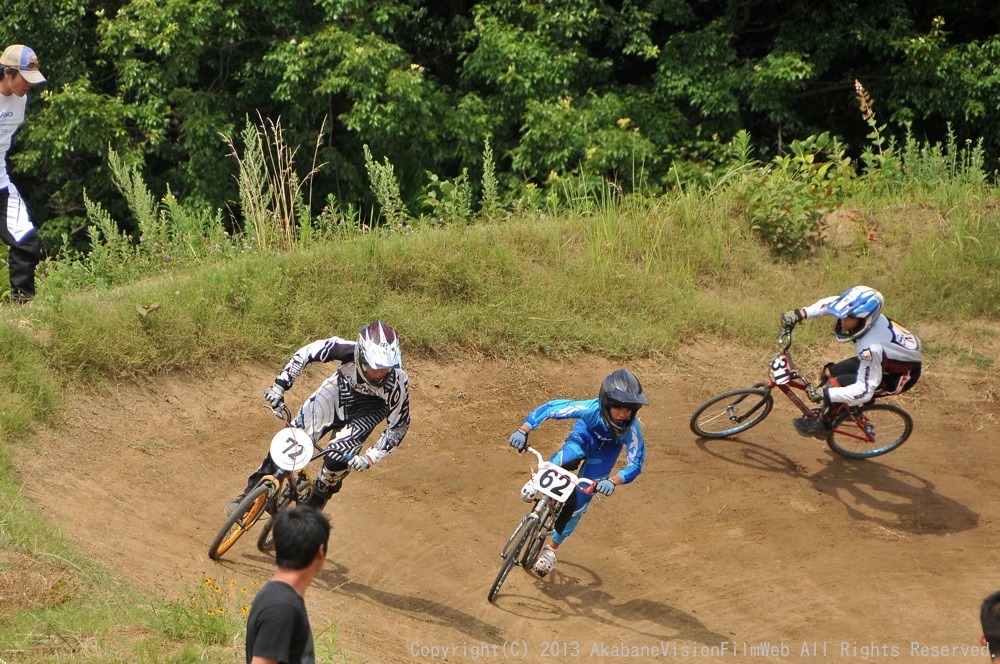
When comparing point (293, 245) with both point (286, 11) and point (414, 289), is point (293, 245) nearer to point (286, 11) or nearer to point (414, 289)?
point (414, 289)

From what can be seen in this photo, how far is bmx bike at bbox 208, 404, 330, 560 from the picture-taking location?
665 centimetres

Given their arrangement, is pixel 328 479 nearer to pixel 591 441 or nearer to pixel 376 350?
pixel 376 350

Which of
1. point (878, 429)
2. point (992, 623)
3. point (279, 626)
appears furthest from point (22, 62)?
point (878, 429)

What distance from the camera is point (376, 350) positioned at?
696 centimetres

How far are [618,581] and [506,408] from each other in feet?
10.2

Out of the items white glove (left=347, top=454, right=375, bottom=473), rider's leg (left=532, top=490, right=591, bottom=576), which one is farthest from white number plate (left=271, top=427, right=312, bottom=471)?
rider's leg (left=532, top=490, right=591, bottom=576)

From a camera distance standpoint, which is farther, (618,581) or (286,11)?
(286,11)

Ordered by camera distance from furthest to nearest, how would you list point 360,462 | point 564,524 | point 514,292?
point 514,292 → point 564,524 → point 360,462

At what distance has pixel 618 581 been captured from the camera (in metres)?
7.83

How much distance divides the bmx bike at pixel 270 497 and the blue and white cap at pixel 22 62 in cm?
415

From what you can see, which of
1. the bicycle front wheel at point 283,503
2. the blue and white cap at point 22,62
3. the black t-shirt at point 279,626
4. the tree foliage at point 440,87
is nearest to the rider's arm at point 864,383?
the bicycle front wheel at point 283,503

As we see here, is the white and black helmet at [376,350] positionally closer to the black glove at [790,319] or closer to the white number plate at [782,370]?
the black glove at [790,319]

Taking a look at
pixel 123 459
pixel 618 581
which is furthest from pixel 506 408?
pixel 123 459

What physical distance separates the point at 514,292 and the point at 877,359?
4.41 m
